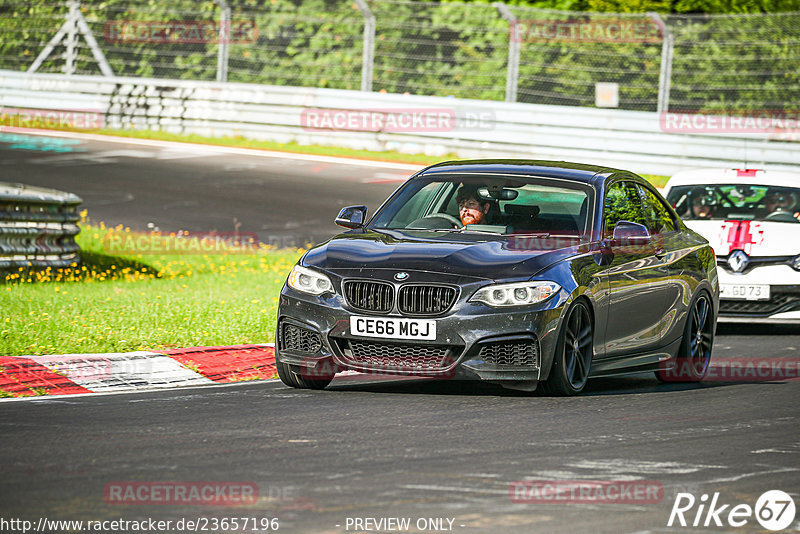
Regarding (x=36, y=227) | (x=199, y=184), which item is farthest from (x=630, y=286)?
(x=199, y=184)

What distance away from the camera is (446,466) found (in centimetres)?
670

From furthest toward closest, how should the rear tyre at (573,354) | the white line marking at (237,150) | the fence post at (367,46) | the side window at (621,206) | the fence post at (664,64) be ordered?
the fence post at (367,46), the white line marking at (237,150), the fence post at (664,64), the side window at (621,206), the rear tyre at (573,354)

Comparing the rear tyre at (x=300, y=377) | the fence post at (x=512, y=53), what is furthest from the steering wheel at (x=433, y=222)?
the fence post at (x=512, y=53)

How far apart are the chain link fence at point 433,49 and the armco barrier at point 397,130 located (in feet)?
2.22

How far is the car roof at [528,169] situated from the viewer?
1006cm

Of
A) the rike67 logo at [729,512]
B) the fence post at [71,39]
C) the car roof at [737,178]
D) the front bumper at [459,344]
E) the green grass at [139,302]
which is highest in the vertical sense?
the fence post at [71,39]

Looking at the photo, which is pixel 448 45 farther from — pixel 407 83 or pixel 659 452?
pixel 659 452

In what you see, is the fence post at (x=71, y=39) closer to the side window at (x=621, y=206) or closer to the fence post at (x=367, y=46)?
the fence post at (x=367, y=46)

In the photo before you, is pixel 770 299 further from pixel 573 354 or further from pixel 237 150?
pixel 237 150

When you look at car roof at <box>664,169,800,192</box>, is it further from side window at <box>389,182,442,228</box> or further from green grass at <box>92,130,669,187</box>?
green grass at <box>92,130,669,187</box>

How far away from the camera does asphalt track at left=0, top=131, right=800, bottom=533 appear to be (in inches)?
228

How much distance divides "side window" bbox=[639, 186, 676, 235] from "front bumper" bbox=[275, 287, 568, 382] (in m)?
2.18

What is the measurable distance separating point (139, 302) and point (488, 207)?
15.4 feet

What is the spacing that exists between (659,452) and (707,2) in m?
25.3
